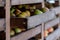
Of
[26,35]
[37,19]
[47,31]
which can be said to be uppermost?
[37,19]

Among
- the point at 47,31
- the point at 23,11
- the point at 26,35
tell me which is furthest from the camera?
the point at 47,31

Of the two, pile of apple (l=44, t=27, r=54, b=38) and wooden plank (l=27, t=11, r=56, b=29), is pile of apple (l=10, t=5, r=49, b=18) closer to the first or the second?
wooden plank (l=27, t=11, r=56, b=29)

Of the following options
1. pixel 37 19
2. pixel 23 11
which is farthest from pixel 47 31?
pixel 37 19

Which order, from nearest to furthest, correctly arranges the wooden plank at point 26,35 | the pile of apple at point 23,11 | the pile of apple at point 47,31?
the wooden plank at point 26,35, the pile of apple at point 23,11, the pile of apple at point 47,31

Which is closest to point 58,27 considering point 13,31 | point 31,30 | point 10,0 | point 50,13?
point 50,13

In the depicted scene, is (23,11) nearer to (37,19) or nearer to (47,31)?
(37,19)

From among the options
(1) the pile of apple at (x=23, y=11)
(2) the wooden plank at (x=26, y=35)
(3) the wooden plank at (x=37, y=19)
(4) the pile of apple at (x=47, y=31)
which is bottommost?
(4) the pile of apple at (x=47, y=31)

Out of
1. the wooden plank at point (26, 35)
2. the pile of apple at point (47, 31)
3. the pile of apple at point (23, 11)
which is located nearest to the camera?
the wooden plank at point (26, 35)

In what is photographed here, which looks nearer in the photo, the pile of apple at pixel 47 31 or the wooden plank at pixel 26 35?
the wooden plank at pixel 26 35

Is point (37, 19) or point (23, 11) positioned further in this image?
point (23, 11)

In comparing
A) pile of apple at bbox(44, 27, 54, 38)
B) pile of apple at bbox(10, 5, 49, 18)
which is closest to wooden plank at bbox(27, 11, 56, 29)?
pile of apple at bbox(10, 5, 49, 18)

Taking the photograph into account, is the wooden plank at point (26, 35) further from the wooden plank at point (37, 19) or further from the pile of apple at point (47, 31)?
the pile of apple at point (47, 31)

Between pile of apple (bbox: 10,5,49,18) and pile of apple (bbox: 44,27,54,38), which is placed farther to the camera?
pile of apple (bbox: 44,27,54,38)

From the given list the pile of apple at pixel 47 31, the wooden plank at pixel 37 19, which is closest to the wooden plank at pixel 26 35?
the wooden plank at pixel 37 19
